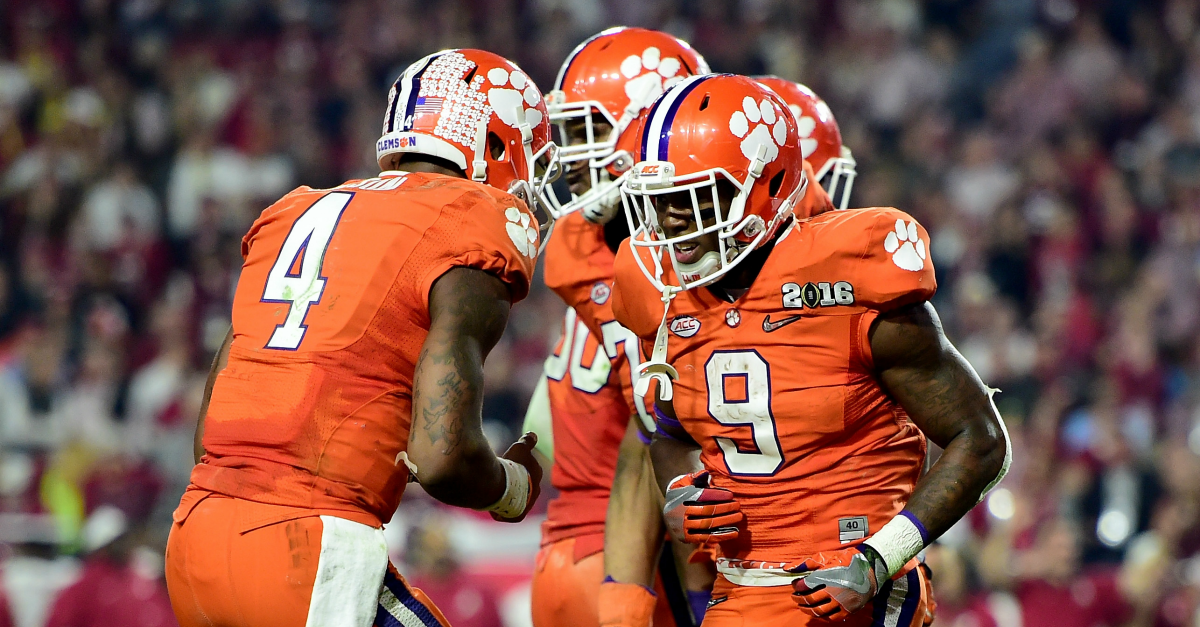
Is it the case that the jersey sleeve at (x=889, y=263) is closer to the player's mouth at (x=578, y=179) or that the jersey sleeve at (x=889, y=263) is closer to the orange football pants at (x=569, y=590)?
the player's mouth at (x=578, y=179)

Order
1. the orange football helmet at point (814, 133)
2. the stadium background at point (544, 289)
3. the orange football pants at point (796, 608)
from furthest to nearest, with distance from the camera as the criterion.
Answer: the stadium background at point (544, 289) → the orange football helmet at point (814, 133) → the orange football pants at point (796, 608)

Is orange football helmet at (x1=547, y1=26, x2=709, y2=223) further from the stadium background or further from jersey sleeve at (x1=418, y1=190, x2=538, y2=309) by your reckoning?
the stadium background

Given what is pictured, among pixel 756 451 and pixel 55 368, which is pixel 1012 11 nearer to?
pixel 55 368

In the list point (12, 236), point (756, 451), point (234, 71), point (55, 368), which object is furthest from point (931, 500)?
point (234, 71)

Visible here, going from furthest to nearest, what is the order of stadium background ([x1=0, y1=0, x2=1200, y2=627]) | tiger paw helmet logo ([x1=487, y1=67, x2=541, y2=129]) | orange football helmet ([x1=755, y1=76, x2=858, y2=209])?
stadium background ([x1=0, y1=0, x2=1200, y2=627]) → orange football helmet ([x1=755, y1=76, x2=858, y2=209]) → tiger paw helmet logo ([x1=487, y1=67, x2=541, y2=129])

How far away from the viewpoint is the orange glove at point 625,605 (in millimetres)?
3180

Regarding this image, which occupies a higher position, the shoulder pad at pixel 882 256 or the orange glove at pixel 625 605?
the shoulder pad at pixel 882 256

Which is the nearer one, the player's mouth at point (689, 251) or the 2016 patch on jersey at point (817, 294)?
the 2016 patch on jersey at point (817, 294)

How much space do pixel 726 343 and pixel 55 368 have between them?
6401mm

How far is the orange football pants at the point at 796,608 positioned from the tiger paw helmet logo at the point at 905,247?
0.67 meters

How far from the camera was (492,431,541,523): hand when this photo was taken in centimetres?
302

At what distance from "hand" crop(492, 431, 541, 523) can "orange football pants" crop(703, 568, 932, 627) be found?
1.54ft

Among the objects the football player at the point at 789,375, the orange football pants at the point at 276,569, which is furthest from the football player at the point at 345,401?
the football player at the point at 789,375

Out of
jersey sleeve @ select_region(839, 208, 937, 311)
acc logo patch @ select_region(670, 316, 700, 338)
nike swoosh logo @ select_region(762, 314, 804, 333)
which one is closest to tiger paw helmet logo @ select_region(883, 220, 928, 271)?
jersey sleeve @ select_region(839, 208, 937, 311)
